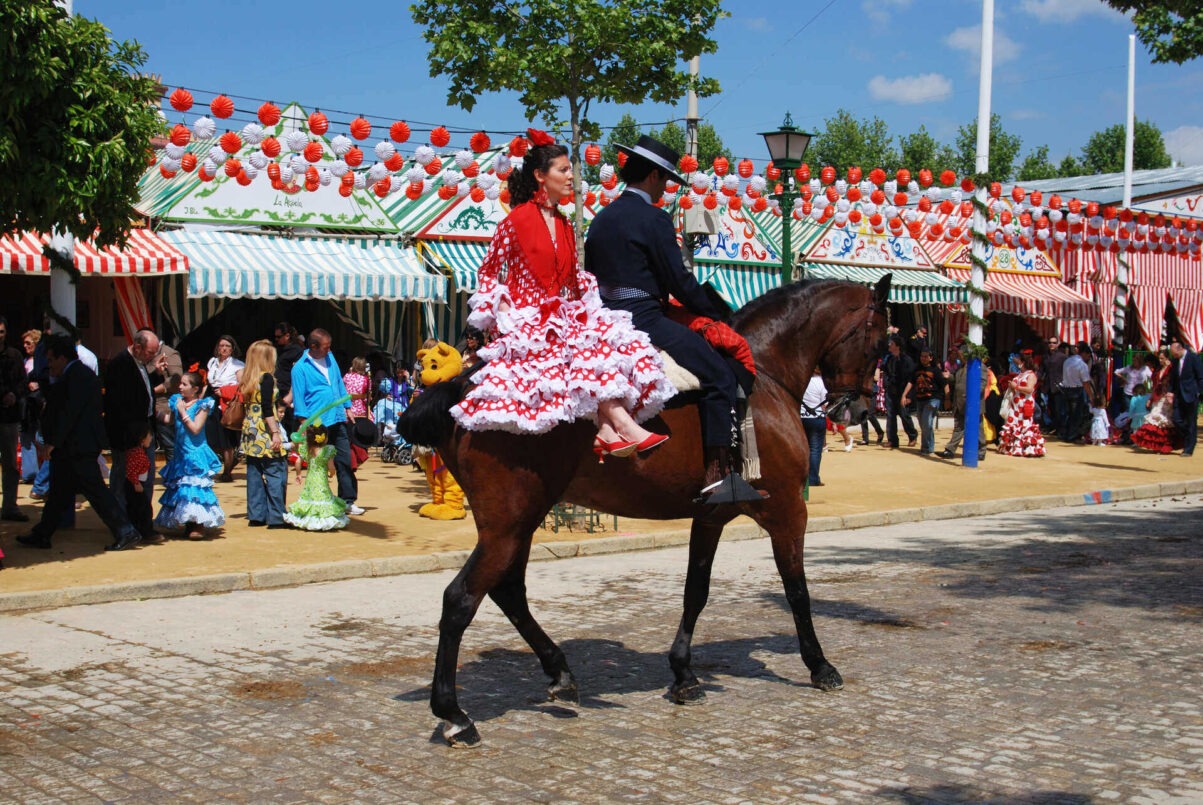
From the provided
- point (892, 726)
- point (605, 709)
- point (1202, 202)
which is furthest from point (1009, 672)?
point (1202, 202)

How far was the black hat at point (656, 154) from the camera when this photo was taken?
20.5 ft

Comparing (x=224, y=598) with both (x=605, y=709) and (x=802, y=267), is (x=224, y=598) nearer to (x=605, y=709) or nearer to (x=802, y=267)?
(x=605, y=709)

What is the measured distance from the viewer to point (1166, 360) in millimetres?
22281

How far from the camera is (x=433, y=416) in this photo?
5836 millimetres

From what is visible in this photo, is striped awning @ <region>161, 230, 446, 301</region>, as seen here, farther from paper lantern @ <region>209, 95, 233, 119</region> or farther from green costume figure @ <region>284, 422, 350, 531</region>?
green costume figure @ <region>284, 422, 350, 531</region>

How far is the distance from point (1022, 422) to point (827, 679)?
15971mm

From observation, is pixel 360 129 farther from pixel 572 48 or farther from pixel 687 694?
pixel 687 694

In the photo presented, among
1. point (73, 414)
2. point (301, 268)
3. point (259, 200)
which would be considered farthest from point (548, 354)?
point (259, 200)

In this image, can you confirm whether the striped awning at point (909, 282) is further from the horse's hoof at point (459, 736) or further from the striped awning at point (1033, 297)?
the horse's hoof at point (459, 736)

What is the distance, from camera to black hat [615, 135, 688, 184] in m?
6.26

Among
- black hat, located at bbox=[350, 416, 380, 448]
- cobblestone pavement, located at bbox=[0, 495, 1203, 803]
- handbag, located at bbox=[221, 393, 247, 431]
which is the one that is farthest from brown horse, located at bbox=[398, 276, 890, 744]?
handbag, located at bbox=[221, 393, 247, 431]

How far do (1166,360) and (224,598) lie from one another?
18.8 meters

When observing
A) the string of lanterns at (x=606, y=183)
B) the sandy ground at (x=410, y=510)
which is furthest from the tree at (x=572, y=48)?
the sandy ground at (x=410, y=510)

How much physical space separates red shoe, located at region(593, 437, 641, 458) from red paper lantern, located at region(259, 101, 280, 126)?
538 inches
